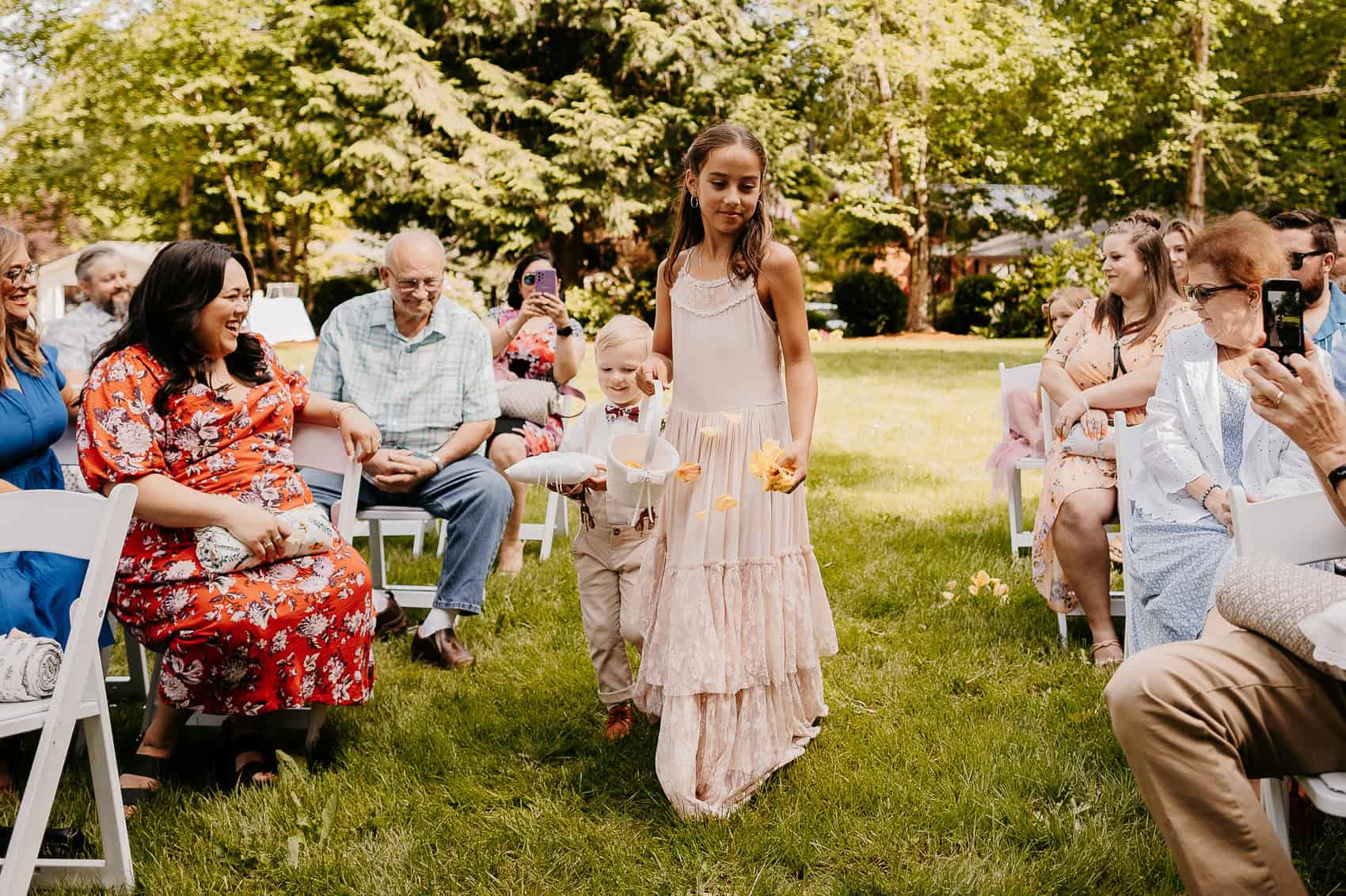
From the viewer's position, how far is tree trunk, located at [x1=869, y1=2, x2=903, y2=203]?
78.5 feet

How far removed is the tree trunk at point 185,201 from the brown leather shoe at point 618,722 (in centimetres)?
2799

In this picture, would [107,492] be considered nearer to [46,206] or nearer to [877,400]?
[877,400]

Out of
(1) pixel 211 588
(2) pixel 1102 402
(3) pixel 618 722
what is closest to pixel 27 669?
(1) pixel 211 588

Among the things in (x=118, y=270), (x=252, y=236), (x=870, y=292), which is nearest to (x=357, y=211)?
(x=252, y=236)

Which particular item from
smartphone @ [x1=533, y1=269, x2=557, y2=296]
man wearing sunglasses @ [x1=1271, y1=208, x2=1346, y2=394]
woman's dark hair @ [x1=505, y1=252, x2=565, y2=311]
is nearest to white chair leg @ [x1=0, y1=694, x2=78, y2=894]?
smartphone @ [x1=533, y1=269, x2=557, y2=296]

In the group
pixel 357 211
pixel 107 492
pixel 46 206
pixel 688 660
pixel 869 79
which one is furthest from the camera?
pixel 46 206

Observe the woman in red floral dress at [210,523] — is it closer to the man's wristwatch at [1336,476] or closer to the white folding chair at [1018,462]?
the man's wristwatch at [1336,476]

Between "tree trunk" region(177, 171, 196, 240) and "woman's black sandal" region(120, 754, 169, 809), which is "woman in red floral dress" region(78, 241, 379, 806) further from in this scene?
"tree trunk" region(177, 171, 196, 240)

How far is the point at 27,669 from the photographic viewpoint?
2545mm

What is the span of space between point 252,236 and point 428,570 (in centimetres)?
2795

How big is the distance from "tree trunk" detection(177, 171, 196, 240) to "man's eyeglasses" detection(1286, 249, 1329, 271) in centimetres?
2877

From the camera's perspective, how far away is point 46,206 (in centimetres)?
2938

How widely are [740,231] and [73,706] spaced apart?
82.3 inches

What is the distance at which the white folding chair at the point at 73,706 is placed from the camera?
244cm
